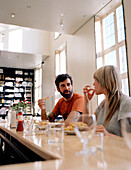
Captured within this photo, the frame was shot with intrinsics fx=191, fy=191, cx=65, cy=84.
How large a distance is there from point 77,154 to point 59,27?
556 centimetres

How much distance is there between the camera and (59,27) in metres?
5.88

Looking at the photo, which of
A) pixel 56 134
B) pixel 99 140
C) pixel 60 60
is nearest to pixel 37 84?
pixel 60 60

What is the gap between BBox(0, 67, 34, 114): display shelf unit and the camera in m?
10.4

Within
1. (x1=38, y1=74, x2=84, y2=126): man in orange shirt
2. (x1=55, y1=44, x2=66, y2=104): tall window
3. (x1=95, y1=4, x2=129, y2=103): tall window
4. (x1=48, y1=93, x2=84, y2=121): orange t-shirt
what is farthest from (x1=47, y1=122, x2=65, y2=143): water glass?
(x1=55, y1=44, x2=66, y2=104): tall window

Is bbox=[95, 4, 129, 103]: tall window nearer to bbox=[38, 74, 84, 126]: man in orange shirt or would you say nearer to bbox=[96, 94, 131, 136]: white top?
bbox=[38, 74, 84, 126]: man in orange shirt

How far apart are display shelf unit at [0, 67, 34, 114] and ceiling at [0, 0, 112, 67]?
5.46 meters

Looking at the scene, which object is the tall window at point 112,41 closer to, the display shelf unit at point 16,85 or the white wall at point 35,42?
the white wall at point 35,42

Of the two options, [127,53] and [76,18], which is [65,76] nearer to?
[127,53]

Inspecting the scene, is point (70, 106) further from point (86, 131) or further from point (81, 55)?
point (81, 55)

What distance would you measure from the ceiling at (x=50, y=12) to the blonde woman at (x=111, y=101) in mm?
3398

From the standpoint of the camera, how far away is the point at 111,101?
1.57 meters

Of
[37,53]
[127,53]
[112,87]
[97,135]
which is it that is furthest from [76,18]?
[97,135]

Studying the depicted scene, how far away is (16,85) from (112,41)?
23.5 feet

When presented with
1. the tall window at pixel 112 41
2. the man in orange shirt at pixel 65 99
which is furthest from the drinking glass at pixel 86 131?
the tall window at pixel 112 41
